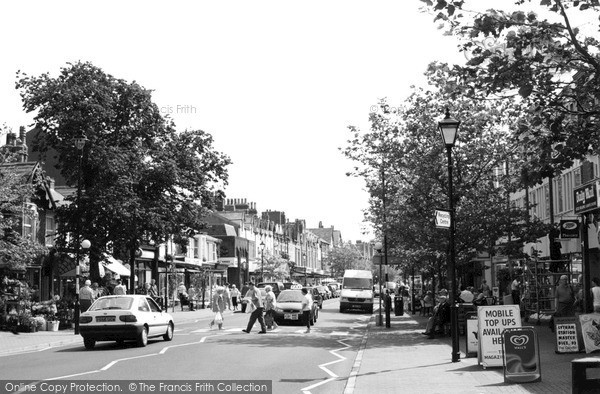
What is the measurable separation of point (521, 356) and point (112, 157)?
26.8 meters

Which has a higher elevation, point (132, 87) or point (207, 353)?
point (132, 87)

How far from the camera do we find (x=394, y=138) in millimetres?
28438

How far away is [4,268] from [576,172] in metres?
25.8

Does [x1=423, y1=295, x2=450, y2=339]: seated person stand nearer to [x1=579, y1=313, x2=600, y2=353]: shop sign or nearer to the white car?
[x1=579, y1=313, x2=600, y2=353]: shop sign

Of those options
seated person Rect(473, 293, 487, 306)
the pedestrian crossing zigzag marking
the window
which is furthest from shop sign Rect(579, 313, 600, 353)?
the window

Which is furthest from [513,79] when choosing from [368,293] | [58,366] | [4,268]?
[368,293]

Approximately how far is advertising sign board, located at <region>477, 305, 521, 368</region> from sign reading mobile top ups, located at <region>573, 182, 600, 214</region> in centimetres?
665

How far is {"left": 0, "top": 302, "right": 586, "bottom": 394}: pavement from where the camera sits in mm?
12383

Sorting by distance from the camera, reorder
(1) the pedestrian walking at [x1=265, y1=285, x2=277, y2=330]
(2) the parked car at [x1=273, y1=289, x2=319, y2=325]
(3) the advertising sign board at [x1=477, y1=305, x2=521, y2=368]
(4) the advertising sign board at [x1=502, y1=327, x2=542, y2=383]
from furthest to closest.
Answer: (2) the parked car at [x1=273, y1=289, x2=319, y2=325] → (1) the pedestrian walking at [x1=265, y1=285, x2=277, y2=330] → (3) the advertising sign board at [x1=477, y1=305, x2=521, y2=368] → (4) the advertising sign board at [x1=502, y1=327, x2=542, y2=383]

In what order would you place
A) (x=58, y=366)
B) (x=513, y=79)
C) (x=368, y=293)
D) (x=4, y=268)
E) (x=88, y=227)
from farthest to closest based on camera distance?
(x=368, y=293) → (x=88, y=227) → (x=4, y=268) → (x=58, y=366) → (x=513, y=79)

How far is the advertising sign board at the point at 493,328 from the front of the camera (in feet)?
48.6

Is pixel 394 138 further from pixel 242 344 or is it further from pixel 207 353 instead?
pixel 207 353

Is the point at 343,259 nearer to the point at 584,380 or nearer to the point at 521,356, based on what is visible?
the point at 521,356

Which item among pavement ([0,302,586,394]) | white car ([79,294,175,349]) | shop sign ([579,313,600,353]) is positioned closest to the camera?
pavement ([0,302,586,394])
